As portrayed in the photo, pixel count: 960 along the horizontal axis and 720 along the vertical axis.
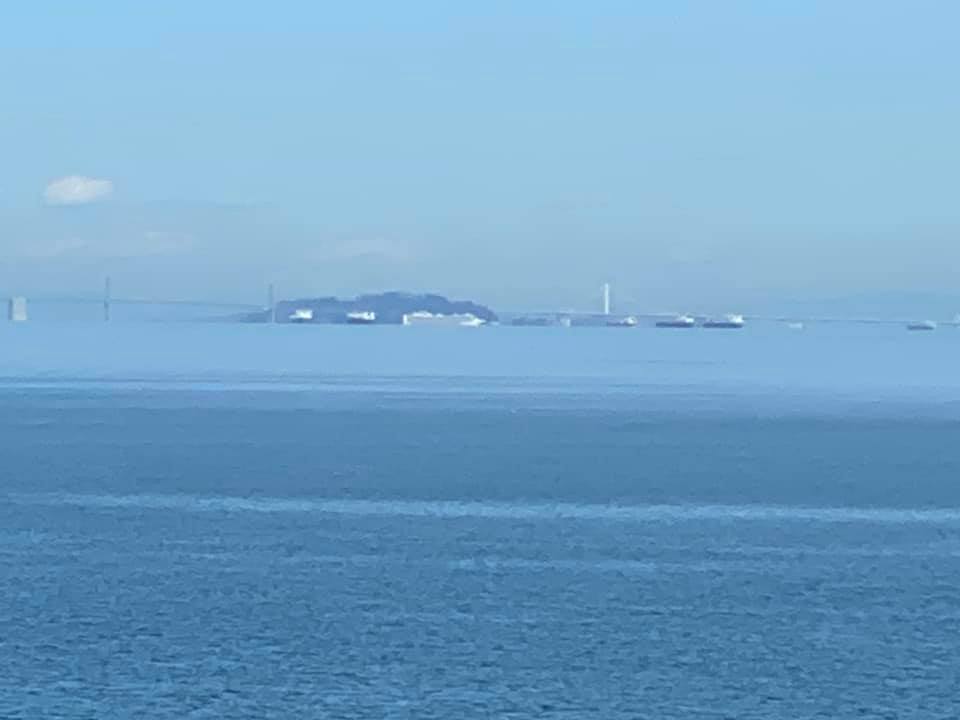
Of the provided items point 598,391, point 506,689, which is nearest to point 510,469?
point 506,689

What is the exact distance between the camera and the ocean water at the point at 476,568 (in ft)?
54.5

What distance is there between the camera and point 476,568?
2312cm

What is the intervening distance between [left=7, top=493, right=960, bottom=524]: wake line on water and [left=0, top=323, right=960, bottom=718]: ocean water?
9 cm

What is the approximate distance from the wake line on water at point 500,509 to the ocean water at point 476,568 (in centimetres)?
9

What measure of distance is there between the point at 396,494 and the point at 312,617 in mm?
11700

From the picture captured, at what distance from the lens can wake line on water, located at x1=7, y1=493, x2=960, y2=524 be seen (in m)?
28.5

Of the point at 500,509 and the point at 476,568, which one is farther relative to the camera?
the point at 500,509

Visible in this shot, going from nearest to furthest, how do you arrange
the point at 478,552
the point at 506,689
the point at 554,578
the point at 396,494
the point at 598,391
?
the point at 506,689
the point at 554,578
the point at 478,552
the point at 396,494
the point at 598,391

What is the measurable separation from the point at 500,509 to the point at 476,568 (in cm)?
618

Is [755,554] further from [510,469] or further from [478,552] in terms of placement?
[510,469]

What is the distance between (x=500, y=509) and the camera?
2930cm

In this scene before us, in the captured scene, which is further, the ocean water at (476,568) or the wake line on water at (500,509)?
→ the wake line on water at (500,509)

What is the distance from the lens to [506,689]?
54.5 feet

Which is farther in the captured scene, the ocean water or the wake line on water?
the wake line on water
